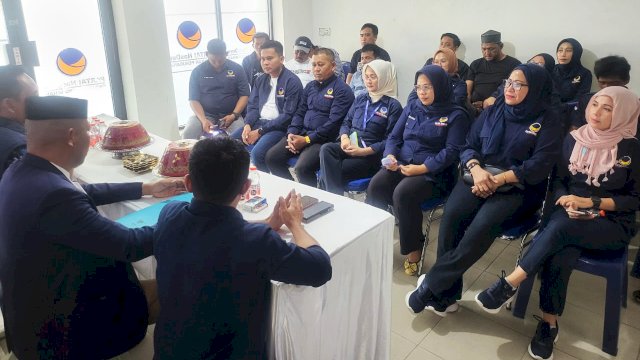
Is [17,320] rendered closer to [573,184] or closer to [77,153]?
[77,153]

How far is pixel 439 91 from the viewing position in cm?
262

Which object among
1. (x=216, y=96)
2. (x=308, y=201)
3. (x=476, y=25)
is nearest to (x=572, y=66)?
(x=476, y=25)

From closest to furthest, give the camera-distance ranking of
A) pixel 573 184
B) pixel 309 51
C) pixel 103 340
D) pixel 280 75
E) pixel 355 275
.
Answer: pixel 103 340, pixel 355 275, pixel 573 184, pixel 280 75, pixel 309 51

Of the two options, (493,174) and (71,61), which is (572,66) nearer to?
(493,174)

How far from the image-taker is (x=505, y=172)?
231 cm

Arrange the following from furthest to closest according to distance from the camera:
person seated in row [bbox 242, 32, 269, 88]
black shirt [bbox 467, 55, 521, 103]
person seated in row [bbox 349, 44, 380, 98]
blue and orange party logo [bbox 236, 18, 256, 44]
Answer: blue and orange party logo [bbox 236, 18, 256, 44] < person seated in row [bbox 242, 32, 269, 88] < person seated in row [bbox 349, 44, 380, 98] < black shirt [bbox 467, 55, 521, 103]

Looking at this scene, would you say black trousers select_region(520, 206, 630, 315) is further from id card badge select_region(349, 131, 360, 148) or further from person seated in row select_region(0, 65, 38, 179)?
person seated in row select_region(0, 65, 38, 179)

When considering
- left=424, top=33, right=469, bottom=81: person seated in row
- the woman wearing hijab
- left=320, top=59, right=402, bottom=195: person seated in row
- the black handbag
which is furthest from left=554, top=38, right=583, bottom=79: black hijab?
the black handbag

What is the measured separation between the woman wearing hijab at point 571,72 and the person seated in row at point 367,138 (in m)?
1.91

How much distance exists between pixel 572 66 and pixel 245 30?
12.4 feet

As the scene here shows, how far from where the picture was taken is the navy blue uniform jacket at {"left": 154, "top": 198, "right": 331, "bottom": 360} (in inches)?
43.3

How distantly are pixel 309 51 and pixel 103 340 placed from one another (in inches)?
150

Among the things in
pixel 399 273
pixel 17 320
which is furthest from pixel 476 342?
pixel 17 320

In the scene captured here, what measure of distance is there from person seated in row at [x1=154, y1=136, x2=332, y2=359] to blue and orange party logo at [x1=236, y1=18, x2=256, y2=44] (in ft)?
15.7
